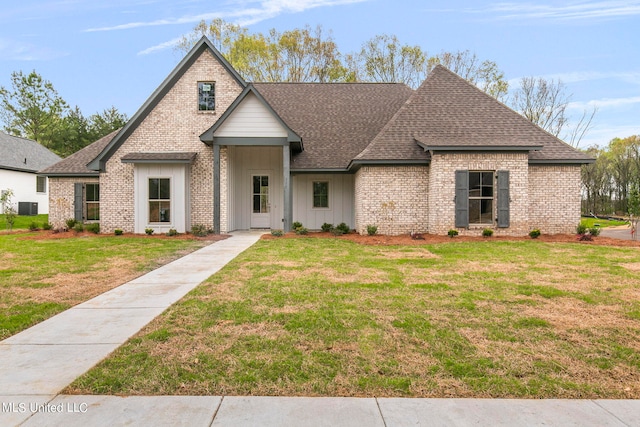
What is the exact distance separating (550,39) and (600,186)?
2902 cm

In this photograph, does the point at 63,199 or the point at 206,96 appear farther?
the point at 63,199

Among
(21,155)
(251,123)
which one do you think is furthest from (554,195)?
(21,155)

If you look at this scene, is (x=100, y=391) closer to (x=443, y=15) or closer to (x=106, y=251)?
(x=106, y=251)

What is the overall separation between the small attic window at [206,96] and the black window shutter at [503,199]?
456 inches

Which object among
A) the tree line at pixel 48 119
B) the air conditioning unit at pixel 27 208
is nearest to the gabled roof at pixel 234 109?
the air conditioning unit at pixel 27 208

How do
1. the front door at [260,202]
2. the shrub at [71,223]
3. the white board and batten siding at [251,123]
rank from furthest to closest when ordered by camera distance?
the front door at [260,202], the shrub at [71,223], the white board and batten siding at [251,123]

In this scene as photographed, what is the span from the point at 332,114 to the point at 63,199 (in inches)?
509

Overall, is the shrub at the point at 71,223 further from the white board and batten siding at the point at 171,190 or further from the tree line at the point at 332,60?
the tree line at the point at 332,60

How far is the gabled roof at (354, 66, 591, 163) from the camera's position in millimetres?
13945

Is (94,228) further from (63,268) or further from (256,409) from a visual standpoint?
(256,409)

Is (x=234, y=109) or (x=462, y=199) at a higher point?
(x=234, y=109)

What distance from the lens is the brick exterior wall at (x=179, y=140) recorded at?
16031 millimetres

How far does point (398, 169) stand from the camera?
14.6 m

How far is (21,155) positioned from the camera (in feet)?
102
